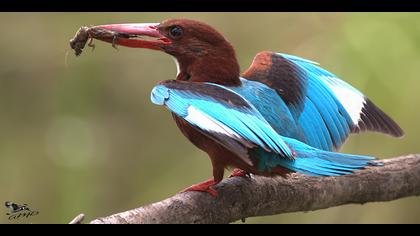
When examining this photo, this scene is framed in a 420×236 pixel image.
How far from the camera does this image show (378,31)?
371 cm

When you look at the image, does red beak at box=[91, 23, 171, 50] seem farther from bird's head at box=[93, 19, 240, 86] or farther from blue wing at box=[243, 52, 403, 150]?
blue wing at box=[243, 52, 403, 150]

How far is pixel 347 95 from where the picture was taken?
3818 millimetres

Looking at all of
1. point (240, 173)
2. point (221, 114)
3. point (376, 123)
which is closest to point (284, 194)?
point (240, 173)

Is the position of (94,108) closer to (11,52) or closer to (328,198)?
(11,52)

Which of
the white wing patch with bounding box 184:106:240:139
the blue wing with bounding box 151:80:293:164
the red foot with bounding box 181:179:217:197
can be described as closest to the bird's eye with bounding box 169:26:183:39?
the blue wing with bounding box 151:80:293:164

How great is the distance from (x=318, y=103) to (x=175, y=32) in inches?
26.3

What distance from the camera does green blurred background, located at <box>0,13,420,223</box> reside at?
410 centimetres

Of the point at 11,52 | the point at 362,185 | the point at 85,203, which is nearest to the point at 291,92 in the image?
the point at 362,185

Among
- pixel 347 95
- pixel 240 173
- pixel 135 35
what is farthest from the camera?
pixel 347 95

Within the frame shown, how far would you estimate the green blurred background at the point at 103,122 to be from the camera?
410 centimetres

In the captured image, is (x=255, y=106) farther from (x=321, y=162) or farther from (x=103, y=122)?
(x=103, y=122)

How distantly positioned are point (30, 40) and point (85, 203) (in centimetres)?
85

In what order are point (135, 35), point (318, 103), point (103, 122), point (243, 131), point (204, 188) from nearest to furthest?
point (243, 131) < point (204, 188) < point (135, 35) < point (318, 103) < point (103, 122)

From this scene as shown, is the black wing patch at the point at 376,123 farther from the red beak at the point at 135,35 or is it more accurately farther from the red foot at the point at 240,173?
the red beak at the point at 135,35
